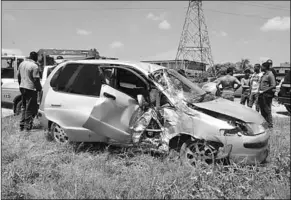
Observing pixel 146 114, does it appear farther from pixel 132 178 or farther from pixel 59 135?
pixel 59 135

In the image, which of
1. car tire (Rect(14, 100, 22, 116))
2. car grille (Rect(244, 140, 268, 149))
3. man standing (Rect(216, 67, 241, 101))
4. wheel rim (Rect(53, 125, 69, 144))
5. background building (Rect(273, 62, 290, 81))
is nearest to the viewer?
car grille (Rect(244, 140, 268, 149))

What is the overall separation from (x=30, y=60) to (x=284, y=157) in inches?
204

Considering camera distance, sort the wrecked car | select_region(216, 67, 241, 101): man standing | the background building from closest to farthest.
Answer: the wrecked car, select_region(216, 67, 241, 101): man standing, the background building

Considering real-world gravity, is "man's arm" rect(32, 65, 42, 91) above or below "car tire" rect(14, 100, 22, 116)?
above

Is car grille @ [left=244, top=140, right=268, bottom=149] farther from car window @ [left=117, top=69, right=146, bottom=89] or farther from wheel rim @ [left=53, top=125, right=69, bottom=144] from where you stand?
wheel rim @ [left=53, top=125, right=69, bottom=144]

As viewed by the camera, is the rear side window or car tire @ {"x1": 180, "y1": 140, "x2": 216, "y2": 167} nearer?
car tire @ {"x1": 180, "y1": 140, "x2": 216, "y2": 167}

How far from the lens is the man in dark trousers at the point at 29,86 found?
5.54 m

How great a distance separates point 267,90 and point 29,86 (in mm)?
5331

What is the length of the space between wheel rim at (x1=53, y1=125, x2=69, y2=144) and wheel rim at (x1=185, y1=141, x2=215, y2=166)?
2300 mm

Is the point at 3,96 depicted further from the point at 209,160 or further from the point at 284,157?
the point at 284,157

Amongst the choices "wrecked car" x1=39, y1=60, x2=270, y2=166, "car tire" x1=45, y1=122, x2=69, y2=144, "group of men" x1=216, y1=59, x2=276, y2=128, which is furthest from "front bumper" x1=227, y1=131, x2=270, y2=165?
"car tire" x1=45, y1=122, x2=69, y2=144

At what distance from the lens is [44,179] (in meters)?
3.25

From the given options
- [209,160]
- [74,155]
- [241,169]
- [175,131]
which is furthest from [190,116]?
[74,155]

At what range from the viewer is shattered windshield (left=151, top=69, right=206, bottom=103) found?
3912mm
